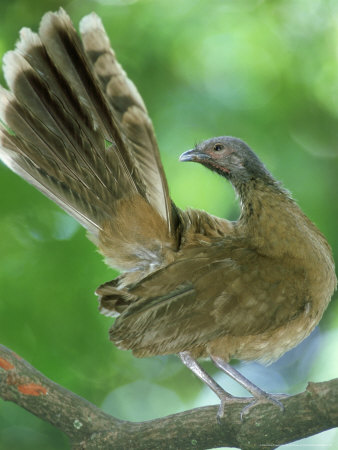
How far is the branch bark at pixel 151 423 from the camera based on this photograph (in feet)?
9.08

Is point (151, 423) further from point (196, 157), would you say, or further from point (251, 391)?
point (196, 157)

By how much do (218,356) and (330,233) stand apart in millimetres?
1498

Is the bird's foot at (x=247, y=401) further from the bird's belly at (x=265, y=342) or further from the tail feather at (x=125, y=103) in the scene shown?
the tail feather at (x=125, y=103)

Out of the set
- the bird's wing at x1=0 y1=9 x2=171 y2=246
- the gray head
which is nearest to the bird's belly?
the bird's wing at x1=0 y1=9 x2=171 y2=246

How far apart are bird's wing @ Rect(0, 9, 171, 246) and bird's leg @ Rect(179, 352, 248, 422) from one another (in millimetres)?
681

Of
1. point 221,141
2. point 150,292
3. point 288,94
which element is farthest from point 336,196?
point 150,292

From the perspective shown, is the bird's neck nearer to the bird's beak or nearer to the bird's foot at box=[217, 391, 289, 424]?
the bird's beak

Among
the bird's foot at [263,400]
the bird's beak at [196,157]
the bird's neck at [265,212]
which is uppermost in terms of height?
the bird's beak at [196,157]

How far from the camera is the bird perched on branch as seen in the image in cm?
317

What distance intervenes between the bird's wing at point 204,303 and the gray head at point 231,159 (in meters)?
0.62

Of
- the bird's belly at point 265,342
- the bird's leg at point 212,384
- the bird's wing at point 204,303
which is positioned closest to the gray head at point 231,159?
the bird's wing at point 204,303

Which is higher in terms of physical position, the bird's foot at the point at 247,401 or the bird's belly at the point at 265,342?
the bird's belly at the point at 265,342

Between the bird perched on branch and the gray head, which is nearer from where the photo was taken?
the bird perched on branch

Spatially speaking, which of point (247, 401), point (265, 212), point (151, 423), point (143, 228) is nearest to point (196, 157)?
point (265, 212)
